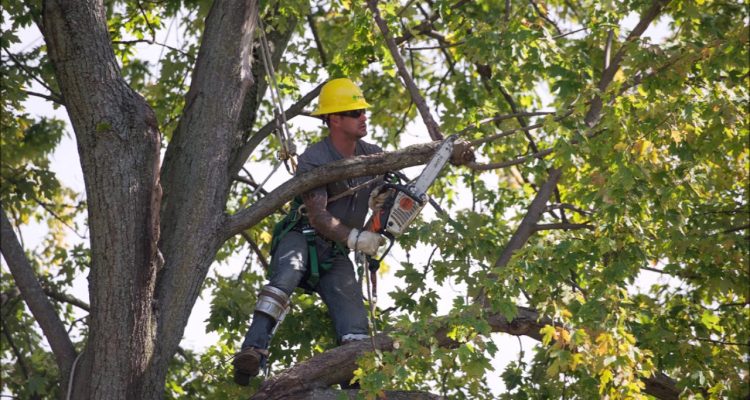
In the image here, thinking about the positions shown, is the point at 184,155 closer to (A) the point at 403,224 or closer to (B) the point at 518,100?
(A) the point at 403,224

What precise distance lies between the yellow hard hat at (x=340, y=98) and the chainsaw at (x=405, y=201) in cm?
69

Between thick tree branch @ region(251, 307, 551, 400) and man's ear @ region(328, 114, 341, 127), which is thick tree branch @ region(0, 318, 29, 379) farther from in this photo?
thick tree branch @ region(251, 307, 551, 400)

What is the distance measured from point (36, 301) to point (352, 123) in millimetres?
2018

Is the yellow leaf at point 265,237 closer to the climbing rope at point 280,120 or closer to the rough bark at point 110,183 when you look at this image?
the climbing rope at point 280,120

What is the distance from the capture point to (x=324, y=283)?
6418 mm

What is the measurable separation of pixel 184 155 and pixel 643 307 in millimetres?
3346

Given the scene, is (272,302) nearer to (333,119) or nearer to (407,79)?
(333,119)

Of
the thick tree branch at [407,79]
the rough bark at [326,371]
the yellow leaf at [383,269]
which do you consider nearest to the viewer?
the rough bark at [326,371]

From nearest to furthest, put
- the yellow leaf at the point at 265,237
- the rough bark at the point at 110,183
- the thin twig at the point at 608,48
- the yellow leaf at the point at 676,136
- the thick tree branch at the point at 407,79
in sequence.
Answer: the rough bark at the point at 110,183 < the thick tree branch at the point at 407,79 < the yellow leaf at the point at 676,136 < the thin twig at the point at 608,48 < the yellow leaf at the point at 265,237

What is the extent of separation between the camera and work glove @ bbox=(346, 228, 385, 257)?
19.6 feet

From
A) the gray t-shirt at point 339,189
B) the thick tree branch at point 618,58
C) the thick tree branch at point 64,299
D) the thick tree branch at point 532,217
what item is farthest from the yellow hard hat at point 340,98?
the thick tree branch at point 64,299

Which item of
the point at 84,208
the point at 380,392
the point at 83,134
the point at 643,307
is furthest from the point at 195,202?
the point at 84,208

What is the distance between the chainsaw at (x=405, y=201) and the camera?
19.5 feet

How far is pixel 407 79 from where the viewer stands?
6.72 metres
